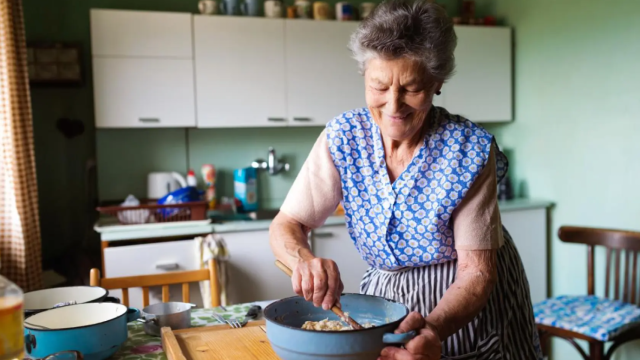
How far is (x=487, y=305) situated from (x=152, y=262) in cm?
176

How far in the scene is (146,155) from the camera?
10.4ft

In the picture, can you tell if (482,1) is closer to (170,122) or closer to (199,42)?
(199,42)

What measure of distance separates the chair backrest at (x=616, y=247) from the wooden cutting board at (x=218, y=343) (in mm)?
1837

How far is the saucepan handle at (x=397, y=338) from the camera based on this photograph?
0.88 meters

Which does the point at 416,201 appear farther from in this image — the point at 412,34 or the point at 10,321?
the point at 10,321

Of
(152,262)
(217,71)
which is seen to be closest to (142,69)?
(217,71)

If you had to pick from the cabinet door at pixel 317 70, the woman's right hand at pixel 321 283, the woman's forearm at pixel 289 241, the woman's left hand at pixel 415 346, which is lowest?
the woman's left hand at pixel 415 346

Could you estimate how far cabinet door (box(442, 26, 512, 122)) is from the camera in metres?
3.40

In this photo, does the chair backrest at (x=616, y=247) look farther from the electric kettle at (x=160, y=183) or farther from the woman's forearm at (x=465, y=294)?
the electric kettle at (x=160, y=183)

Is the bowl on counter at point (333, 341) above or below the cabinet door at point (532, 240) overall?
above

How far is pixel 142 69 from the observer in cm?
283

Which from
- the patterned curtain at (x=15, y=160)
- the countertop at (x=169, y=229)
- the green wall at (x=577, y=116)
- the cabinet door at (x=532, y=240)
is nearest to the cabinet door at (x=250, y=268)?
the countertop at (x=169, y=229)

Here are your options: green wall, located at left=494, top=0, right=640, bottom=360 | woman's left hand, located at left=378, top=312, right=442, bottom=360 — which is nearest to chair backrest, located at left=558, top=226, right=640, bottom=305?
green wall, located at left=494, top=0, right=640, bottom=360

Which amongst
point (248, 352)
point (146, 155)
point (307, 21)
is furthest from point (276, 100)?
point (248, 352)
